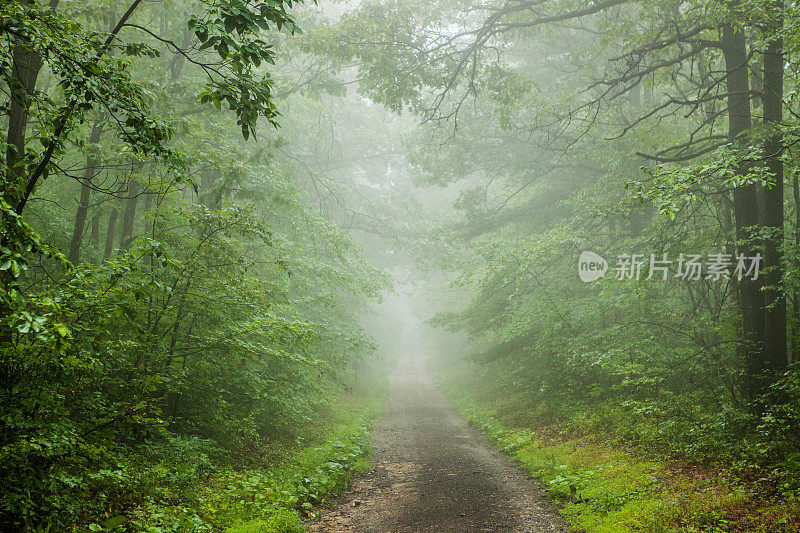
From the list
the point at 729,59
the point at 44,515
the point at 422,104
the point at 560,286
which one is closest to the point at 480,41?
the point at 422,104

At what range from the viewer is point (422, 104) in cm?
1245

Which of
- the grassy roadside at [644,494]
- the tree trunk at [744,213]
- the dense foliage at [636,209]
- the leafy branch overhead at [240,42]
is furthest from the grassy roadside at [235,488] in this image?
the tree trunk at [744,213]

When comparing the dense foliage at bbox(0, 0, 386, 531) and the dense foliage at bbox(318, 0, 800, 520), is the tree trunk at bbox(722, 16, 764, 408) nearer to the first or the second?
the dense foliage at bbox(318, 0, 800, 520)

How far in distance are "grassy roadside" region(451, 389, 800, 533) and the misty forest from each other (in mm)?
49

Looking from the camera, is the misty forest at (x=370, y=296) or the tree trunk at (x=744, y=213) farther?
the tree trunk at (x=744, y=213)

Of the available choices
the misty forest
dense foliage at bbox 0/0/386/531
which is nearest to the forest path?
the misty forest

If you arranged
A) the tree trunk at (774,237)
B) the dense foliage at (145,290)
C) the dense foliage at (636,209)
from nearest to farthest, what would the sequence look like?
the dense foliage at (145,290)
the dense foliage at (636,209)
the tree trunk at (774,237)

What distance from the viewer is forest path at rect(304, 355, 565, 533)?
6289 mm

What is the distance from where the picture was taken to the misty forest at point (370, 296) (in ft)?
14.1

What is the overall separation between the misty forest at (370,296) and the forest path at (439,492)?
0.07m

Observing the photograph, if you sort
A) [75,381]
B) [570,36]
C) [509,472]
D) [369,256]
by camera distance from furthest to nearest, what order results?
[369,256], [570,36], [509,472], [75,381]

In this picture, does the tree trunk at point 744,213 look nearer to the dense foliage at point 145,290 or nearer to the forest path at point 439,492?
the forest path at point 439,492

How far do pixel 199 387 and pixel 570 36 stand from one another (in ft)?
59.1

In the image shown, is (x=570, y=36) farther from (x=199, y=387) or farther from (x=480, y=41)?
(x=199, y=387)
